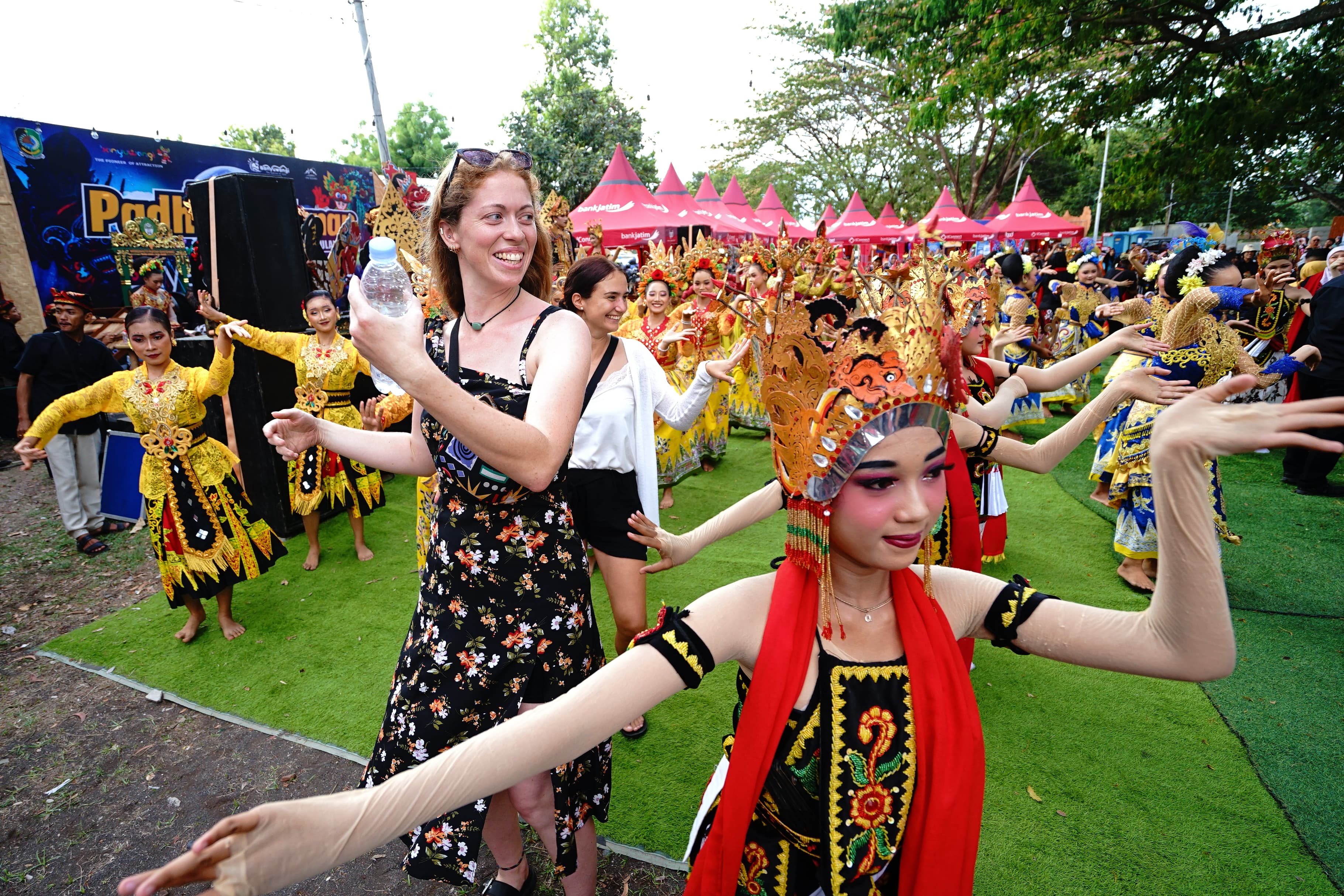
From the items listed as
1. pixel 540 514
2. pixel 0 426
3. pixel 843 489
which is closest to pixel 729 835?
pixel 843 489

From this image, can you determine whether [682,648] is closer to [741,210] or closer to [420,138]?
[741,210]

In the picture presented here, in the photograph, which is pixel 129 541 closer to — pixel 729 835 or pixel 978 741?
pixel 729 835

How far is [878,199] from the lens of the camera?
106 ft

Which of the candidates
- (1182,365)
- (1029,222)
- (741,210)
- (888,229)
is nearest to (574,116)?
(741,210)

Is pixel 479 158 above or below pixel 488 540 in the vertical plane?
above

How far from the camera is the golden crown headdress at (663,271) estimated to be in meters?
6.48

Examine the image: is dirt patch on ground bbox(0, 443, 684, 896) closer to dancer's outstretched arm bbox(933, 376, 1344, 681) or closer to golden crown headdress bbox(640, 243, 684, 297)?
dancer's outstretched arm bbox(933, 376, 1344, 681)

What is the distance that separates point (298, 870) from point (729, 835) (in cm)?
85

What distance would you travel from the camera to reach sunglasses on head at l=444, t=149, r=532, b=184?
71.8 inches

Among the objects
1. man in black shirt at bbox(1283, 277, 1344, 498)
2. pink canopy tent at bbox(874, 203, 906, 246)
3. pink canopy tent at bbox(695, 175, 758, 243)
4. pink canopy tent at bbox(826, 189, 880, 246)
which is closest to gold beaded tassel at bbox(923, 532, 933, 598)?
man in black shirt at bbox(1283, 277, 1344, 498)

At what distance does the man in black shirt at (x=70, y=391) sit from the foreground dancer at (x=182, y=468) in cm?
242

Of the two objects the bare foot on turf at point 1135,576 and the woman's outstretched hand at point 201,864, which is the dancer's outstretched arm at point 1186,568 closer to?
the woman's outstretched hand at point 201,864

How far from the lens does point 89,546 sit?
6098 millimetres

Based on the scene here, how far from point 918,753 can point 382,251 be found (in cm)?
175
